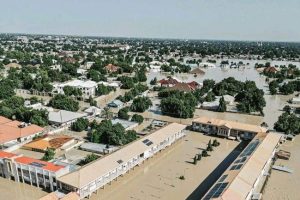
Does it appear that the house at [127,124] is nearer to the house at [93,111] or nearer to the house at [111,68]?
the house at [93,111]

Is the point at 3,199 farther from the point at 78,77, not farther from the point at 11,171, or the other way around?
the point at 78,77

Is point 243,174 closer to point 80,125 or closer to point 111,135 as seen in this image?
point 111,135

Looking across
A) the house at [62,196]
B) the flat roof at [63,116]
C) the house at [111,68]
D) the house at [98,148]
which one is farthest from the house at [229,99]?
the house at [111,68]

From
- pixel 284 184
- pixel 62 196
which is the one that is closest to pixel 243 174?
pixel 284 184

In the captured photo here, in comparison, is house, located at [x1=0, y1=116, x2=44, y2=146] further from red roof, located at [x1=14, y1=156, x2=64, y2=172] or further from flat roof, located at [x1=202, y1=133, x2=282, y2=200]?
flat roof, located at [x1=202, y1=133, x2=282, y2=200]

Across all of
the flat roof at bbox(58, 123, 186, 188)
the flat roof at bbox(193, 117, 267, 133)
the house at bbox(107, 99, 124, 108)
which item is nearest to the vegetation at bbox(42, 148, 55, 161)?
the flat roof at bbox(58, 123, 186, 188)

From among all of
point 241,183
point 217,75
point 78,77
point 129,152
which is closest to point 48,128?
point 129,152
